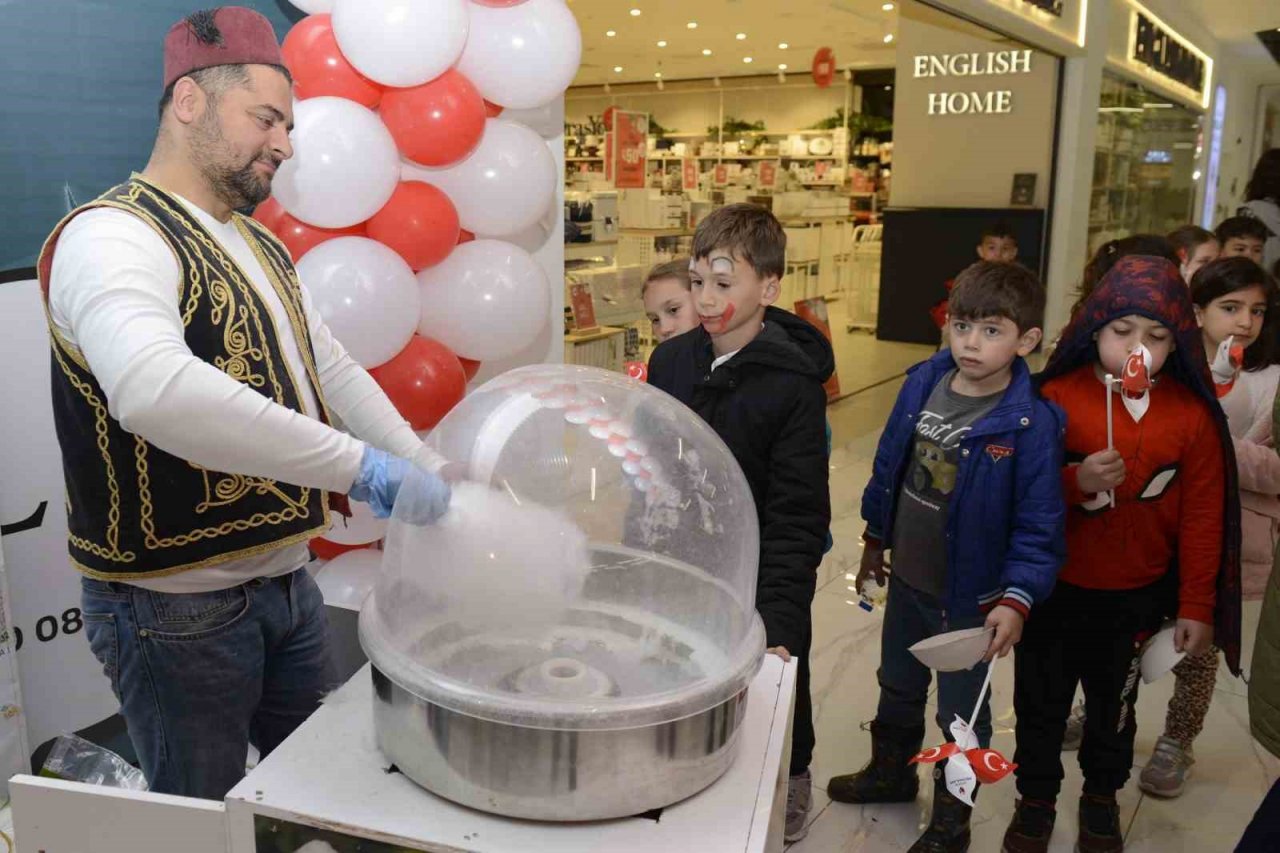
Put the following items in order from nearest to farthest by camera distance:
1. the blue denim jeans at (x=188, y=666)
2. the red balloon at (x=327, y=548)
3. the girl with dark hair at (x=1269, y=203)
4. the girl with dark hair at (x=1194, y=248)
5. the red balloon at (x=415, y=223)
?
the blue denim jeans at (x=188, y=666) → the red balloon at (x=415, y=223) → the red balloon at (x=327, y=548) → the girl with dark hair at (x=1194, y=248) → the girl with dark hair at (x=1269, y=203)

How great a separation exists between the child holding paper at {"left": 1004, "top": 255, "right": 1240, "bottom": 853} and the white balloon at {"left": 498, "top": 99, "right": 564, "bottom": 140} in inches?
80.0

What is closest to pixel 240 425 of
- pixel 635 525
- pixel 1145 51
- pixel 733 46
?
pixel 635 525

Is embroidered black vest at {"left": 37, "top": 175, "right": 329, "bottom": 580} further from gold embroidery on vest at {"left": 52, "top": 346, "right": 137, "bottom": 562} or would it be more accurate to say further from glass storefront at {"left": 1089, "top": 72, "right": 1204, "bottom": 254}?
glass storefront at {"left": 1089, "top": 72, "right": 1204, "bottom": 254}

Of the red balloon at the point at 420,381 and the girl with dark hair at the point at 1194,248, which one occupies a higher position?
the girl with dark hair at the point at 1194,248

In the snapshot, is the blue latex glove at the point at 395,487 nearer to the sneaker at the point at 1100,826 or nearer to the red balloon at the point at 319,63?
the red balloon at the point at 319,63

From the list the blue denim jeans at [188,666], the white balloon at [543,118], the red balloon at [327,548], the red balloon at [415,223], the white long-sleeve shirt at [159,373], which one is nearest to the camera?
the white long-sleeve shirt at [159,373]

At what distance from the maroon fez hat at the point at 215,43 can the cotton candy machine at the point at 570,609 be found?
0.69m

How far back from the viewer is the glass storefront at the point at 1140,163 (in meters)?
11.1

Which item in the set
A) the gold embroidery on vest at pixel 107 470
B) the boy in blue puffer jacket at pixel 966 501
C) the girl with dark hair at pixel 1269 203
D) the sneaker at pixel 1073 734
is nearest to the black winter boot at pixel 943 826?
the boy in blue puffer jacket at pixel 966 501

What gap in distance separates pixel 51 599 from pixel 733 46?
598 inches

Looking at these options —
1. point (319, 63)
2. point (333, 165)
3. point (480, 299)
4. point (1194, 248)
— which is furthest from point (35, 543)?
point (1194, 248)

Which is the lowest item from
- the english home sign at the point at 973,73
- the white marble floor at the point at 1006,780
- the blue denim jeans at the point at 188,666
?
the white marble floor at the point at 1006,780

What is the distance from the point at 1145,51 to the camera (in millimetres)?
11766

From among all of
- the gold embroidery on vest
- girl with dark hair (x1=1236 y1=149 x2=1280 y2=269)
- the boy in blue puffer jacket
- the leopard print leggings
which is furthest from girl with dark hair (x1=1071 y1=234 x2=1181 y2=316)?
girl with dark hair (x1=1236 y1=149 x2=1280 y2=269)
